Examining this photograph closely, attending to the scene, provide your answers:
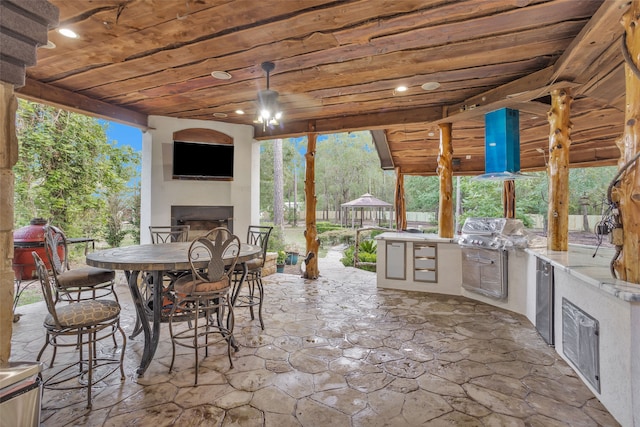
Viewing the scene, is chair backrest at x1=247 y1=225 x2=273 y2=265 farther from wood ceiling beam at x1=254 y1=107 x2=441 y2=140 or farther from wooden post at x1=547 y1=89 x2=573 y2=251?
wooden post at x1=547 y1=89 x2=573 y2=251

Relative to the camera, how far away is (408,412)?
1.83 meters

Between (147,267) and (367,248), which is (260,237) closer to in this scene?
(147,267)

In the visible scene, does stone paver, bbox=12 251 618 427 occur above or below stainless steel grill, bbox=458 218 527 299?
below

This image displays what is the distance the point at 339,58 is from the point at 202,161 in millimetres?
3090

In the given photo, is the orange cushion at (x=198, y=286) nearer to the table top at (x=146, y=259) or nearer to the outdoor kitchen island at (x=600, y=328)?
the table top at (x=146, y=259)

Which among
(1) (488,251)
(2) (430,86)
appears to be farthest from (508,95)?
(1) (488,251)

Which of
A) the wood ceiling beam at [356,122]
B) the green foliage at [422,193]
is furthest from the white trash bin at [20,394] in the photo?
the green foliage at [422,193]

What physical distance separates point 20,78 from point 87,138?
18.4 ft

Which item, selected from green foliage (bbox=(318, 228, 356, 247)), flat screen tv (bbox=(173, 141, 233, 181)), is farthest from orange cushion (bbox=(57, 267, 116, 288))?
green foliage (bbox=(318, 228, 356, 247))

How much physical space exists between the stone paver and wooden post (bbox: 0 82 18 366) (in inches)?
36.7

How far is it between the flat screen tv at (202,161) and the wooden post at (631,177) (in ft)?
15.7

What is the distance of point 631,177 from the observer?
1701 mm

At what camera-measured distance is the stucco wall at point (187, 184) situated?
4.83 metres

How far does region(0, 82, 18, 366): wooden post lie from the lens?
115 cm
